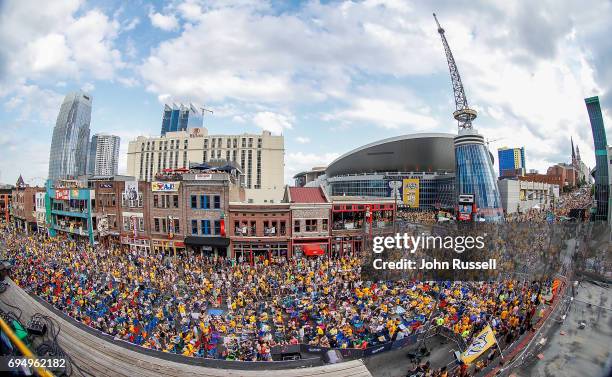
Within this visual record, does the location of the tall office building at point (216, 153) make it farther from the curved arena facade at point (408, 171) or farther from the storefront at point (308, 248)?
the storefront at point (308, 248)

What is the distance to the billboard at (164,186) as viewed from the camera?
1411 inches

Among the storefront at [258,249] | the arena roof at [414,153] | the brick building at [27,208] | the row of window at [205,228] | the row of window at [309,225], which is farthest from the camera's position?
the arena roof at [414,153]

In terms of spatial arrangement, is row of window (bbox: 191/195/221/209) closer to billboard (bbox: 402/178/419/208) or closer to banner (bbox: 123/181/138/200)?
banner (bbox: 123/181/138/200)

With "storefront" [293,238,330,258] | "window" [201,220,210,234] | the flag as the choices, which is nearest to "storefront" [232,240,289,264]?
"storefront" [293,238,330,258]

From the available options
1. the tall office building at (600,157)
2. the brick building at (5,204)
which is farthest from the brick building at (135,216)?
the tall office building at (600,157)

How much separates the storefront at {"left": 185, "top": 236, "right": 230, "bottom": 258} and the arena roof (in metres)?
75.6

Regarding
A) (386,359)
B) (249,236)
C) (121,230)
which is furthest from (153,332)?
(121,230)

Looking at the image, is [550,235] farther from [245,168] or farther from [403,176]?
[245,168]

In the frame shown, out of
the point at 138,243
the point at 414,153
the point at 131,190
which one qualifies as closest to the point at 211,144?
the point at 414,153

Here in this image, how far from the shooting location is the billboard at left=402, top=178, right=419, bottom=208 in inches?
3164

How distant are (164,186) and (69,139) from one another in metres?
194

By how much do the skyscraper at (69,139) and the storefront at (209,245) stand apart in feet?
615

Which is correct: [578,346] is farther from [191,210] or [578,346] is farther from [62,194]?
[62,194]

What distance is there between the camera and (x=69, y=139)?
18300cm
